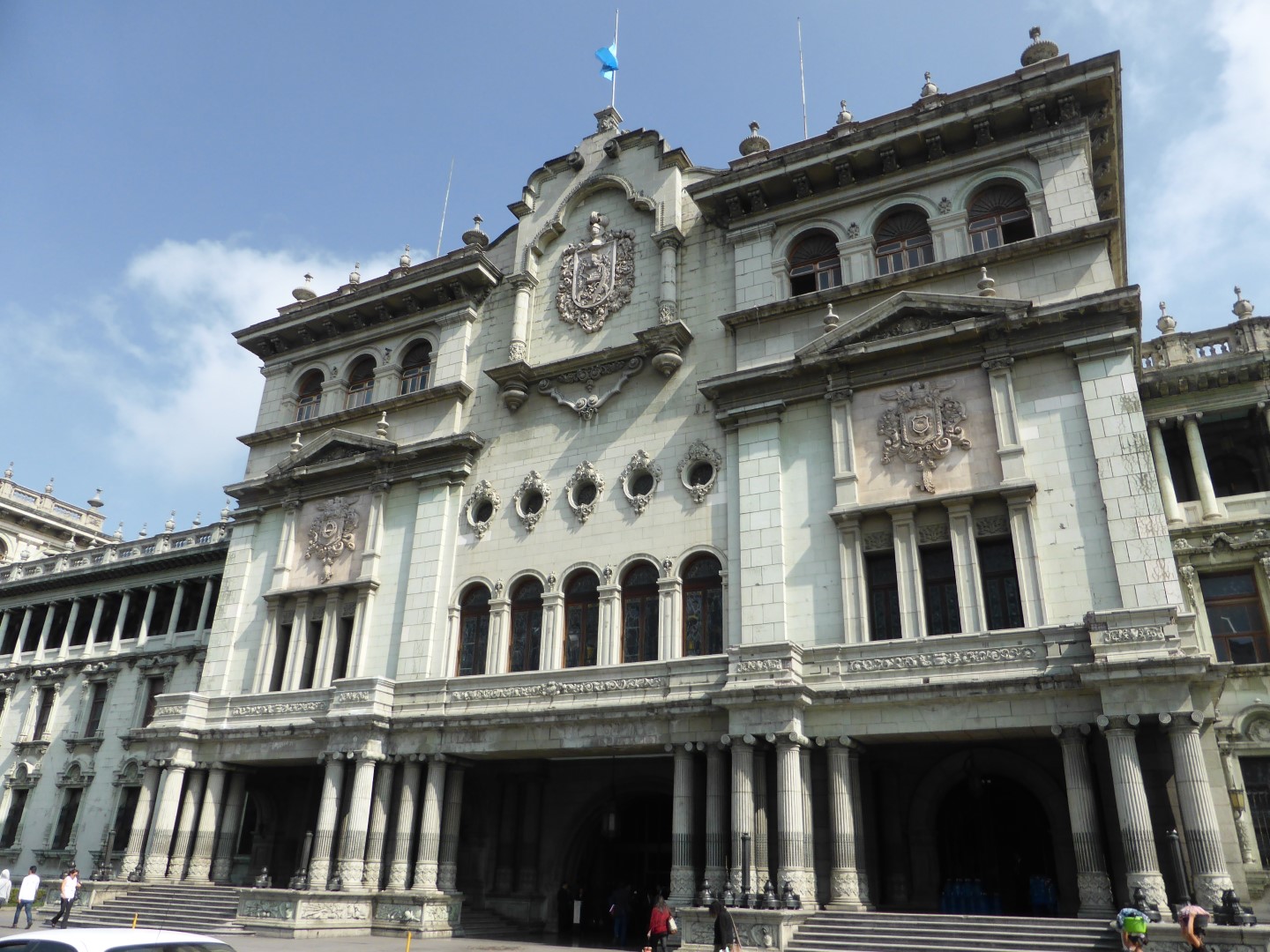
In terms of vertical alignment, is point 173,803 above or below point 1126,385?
below

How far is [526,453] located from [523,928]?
14.7 meters

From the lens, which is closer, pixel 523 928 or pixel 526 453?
pixel 523 928

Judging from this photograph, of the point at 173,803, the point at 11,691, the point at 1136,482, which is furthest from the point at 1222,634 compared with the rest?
the point at 11,691

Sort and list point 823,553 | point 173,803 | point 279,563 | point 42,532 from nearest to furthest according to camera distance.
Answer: point 823,553
point 173,803
point 279,563
point 42,532

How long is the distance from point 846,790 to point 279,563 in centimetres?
2189

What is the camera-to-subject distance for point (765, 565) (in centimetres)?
2491

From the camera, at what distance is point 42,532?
5869 cm

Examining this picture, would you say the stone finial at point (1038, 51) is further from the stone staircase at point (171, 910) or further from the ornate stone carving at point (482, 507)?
the stone staircase at point (171, 910)

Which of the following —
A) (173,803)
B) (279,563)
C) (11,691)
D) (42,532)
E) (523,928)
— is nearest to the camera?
(523,928)

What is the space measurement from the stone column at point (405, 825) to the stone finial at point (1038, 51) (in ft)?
89.5

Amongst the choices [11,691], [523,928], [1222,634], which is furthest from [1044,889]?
[11,691]

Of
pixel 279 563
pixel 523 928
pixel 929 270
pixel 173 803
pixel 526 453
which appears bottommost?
pixel 523 928

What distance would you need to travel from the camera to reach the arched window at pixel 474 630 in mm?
29328

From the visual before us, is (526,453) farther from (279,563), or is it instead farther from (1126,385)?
(1126,385)
